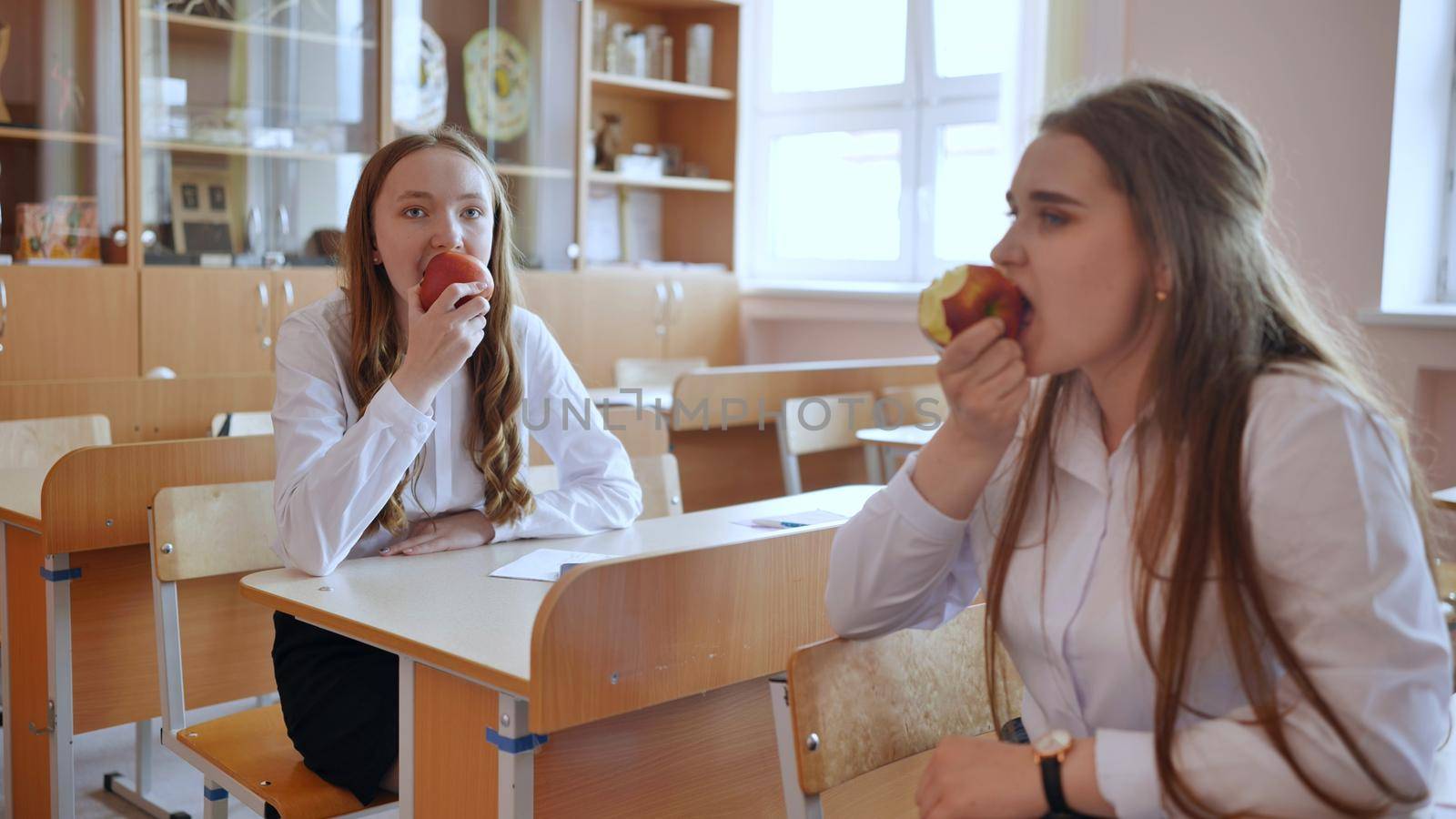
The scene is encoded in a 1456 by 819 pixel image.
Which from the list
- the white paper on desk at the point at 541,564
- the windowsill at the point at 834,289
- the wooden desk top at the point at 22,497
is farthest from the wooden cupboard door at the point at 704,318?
the white paper on desk at the point at 541,564

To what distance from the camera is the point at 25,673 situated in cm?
216

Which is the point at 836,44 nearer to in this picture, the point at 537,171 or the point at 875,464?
the point at 537,171

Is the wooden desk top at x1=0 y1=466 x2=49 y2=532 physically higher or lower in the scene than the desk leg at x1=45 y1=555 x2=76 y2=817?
higher

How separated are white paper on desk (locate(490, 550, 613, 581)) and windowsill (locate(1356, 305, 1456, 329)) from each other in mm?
2782

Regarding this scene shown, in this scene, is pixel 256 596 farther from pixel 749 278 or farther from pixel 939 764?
pixel 749 278

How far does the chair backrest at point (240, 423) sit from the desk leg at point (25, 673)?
0.62 meters

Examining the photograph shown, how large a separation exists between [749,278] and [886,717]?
14.9 feet

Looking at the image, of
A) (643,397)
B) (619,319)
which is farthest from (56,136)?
(619,319)

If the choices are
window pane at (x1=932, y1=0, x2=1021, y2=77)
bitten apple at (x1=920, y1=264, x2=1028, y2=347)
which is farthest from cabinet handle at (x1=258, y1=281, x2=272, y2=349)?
bitten apple at (x1=920, y1=264, x2=1028, y2=347)

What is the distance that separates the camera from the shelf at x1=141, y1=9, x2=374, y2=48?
4004 mm

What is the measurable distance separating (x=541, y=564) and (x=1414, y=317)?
2894 millimetres

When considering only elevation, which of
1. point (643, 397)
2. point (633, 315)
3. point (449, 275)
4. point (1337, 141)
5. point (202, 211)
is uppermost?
point (1337, 141)

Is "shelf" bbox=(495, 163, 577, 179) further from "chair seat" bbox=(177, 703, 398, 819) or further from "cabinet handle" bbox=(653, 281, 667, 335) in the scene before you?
"chair seat" bbox=(177, 703, 398, 819)

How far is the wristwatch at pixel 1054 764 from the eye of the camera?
1.01 metres
